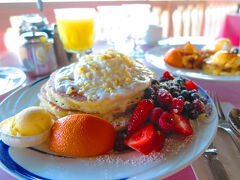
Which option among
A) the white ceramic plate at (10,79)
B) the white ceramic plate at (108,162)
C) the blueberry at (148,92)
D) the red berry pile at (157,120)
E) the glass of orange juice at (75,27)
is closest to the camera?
the white ceramic plate at (108,162)

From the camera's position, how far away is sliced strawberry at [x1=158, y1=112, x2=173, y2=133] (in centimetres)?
76

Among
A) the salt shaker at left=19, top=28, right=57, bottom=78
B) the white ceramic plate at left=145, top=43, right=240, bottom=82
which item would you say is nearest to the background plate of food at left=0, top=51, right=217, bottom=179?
the white ceramic plate at left=145, top=43, right=240, bottom=82

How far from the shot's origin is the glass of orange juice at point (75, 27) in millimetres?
1656

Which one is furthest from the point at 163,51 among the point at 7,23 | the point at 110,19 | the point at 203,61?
the point at 7,23

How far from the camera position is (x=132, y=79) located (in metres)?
0.99

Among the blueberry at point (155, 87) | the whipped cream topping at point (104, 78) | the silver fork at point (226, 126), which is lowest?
the silver fork at point (226, 126)

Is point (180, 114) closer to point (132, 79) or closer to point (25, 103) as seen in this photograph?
point (132, 79)

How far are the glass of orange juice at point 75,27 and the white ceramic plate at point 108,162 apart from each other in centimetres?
116

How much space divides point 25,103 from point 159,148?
75cm

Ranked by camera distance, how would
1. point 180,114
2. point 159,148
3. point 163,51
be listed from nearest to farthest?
point 159,148 < point 180,114 < point 163,51

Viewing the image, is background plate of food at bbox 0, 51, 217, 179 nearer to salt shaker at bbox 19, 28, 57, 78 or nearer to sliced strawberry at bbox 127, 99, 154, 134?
sliced strawberry at bbox 127, 99, 154, 134

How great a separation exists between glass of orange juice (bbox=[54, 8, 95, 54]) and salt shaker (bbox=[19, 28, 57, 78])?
179 millimetres

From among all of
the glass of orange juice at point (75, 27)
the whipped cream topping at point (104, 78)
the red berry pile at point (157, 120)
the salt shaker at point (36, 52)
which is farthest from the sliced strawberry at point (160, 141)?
the glass of orange juice at point (75, 27)

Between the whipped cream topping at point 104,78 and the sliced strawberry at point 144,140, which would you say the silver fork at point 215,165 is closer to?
the sliced strawberry at point 144,140
